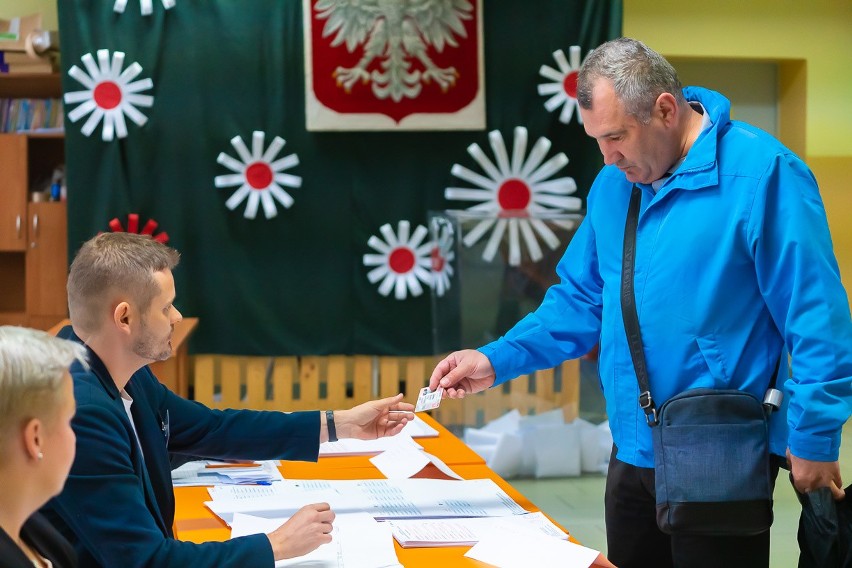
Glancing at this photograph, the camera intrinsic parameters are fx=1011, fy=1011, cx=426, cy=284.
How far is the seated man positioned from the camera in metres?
1.65

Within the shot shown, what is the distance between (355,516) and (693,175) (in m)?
0.99

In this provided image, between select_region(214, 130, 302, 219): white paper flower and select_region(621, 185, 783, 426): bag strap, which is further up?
select_region(214, 130, 302, 219): white paper flower

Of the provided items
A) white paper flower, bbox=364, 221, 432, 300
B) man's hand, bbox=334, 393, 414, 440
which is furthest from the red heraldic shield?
man's hand, bbox=334, 393, 414, 440

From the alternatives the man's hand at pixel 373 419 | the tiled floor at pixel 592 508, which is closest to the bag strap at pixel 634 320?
the man's hand at pixel 373 419

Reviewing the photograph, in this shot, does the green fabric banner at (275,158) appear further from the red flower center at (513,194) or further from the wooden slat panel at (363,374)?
the red flower center at (513,194)

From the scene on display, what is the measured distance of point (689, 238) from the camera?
199 centimetres

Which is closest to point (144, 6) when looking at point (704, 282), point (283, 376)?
point (283, 376)

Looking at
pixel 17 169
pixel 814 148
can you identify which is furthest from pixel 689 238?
pixel 814 148

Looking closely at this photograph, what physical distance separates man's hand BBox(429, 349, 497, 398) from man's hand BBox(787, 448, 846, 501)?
0.73 m

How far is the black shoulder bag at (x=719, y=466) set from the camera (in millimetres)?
1929

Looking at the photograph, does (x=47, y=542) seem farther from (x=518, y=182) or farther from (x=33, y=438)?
(x=518, y=182)

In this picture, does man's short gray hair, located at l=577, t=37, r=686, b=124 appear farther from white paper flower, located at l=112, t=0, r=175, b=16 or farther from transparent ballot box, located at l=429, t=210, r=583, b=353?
white paper flower, located at l=112, t=0, r=175, b=16

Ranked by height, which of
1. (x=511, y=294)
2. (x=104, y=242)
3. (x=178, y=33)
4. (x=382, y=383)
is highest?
(x=178, y=33)

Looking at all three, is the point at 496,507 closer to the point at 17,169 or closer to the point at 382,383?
the point at 382,383
